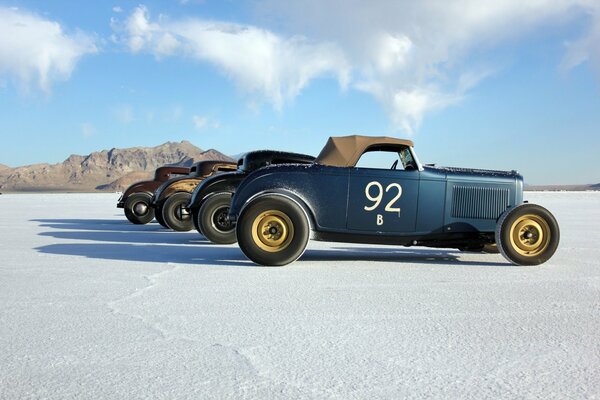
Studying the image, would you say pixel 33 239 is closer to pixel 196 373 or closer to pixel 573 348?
pixel 196 373

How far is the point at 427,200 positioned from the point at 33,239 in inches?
277

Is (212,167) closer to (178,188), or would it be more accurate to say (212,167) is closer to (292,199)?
(178,188)

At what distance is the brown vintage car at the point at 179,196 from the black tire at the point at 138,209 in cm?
241

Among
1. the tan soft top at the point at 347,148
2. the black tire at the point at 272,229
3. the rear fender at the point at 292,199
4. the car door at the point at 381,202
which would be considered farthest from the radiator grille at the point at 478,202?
the black tire at the point at 272,229

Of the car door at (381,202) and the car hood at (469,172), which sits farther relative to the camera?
the car hood at (469,172)

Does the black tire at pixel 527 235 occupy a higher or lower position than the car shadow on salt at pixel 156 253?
higher

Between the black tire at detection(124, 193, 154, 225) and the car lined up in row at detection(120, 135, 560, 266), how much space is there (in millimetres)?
8578

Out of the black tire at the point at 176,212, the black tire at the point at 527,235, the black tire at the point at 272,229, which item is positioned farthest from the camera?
the black tire at the point at 176,212

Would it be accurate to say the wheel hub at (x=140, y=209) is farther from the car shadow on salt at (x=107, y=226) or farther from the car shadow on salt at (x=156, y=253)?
the car shadow on salt at (x=156, y=253)

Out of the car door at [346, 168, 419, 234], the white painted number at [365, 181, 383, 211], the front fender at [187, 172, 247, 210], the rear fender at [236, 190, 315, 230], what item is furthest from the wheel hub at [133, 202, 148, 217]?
the white painted number at [365, 181, 383, 211]

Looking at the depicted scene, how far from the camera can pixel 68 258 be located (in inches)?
251

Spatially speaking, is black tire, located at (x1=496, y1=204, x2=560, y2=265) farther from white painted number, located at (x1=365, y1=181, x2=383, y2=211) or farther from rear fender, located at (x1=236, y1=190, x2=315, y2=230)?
rear fender, located at (x1=236, y1=190, x2=315, y2=230)

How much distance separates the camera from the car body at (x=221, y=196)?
27.3 feet

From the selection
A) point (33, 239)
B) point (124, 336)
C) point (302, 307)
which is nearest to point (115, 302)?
point (124, 336)
